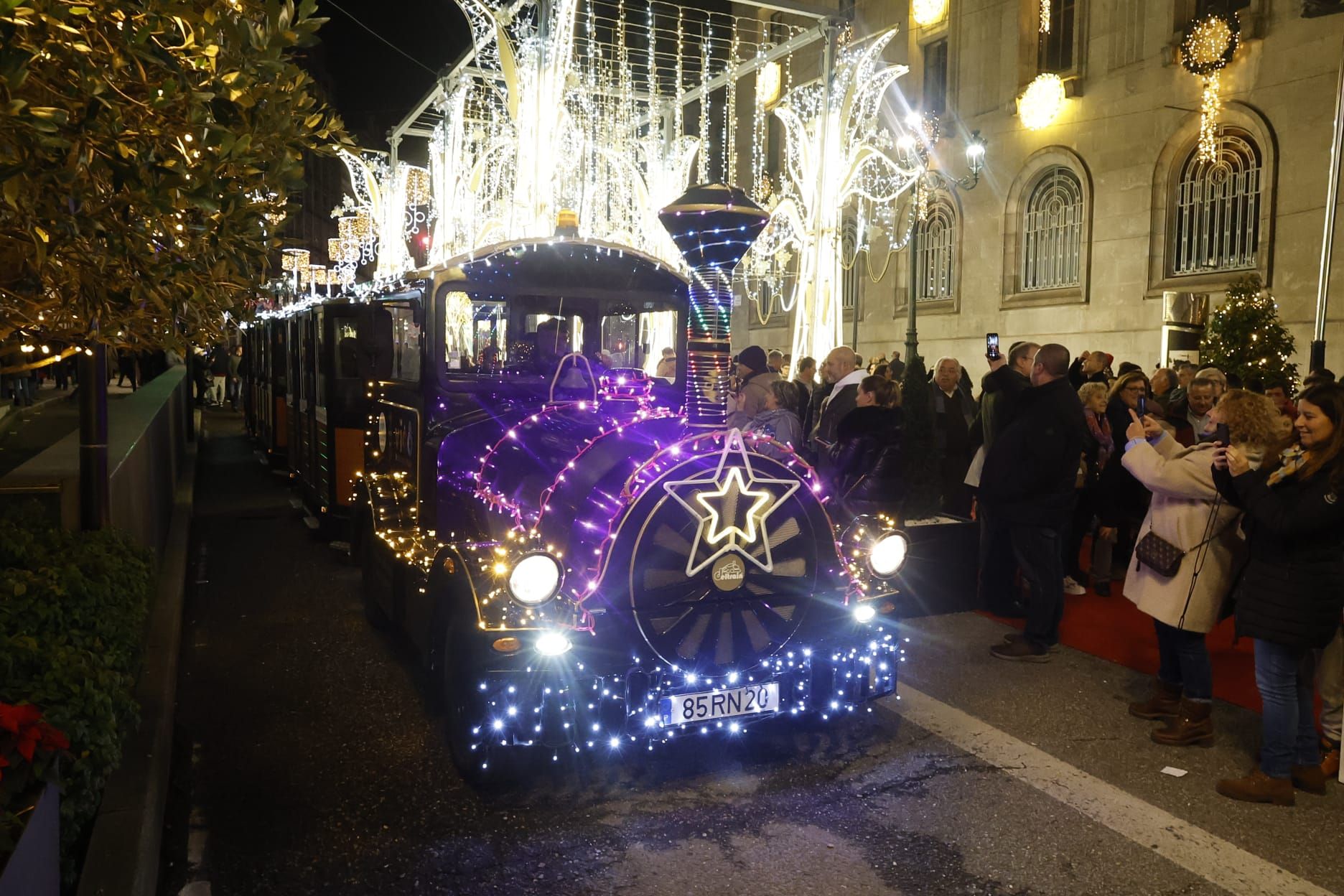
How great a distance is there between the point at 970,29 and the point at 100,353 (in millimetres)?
21912

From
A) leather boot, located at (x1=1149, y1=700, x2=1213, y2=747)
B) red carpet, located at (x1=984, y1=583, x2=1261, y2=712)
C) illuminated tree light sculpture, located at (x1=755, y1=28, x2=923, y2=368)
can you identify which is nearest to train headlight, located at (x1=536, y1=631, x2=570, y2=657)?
leather boot, located at (x1=1149, y1=700, x2=1213, y2=747)

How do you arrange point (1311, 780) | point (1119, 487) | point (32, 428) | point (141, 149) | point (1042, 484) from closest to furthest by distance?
point (141, 149), point (1311, 780), point (1042, 484), point (1119, 487), point (32, 428)

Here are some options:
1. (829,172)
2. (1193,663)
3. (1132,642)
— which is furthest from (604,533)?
(829,172)

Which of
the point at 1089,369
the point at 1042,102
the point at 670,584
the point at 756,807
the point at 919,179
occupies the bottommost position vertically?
the point at 756,807

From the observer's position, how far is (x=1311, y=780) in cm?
452

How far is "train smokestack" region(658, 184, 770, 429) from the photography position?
467 cm

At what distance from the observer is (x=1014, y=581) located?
25.2 feet

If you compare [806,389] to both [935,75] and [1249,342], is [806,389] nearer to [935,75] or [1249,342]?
[1249,342]

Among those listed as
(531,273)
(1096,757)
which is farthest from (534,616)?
(1096,757)

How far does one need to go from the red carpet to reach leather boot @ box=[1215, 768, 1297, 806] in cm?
130

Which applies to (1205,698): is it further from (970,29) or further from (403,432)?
(970,29)

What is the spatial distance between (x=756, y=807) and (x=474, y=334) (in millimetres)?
3070

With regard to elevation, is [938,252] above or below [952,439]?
above

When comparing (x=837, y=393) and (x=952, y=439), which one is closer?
(x=837, y=393)
